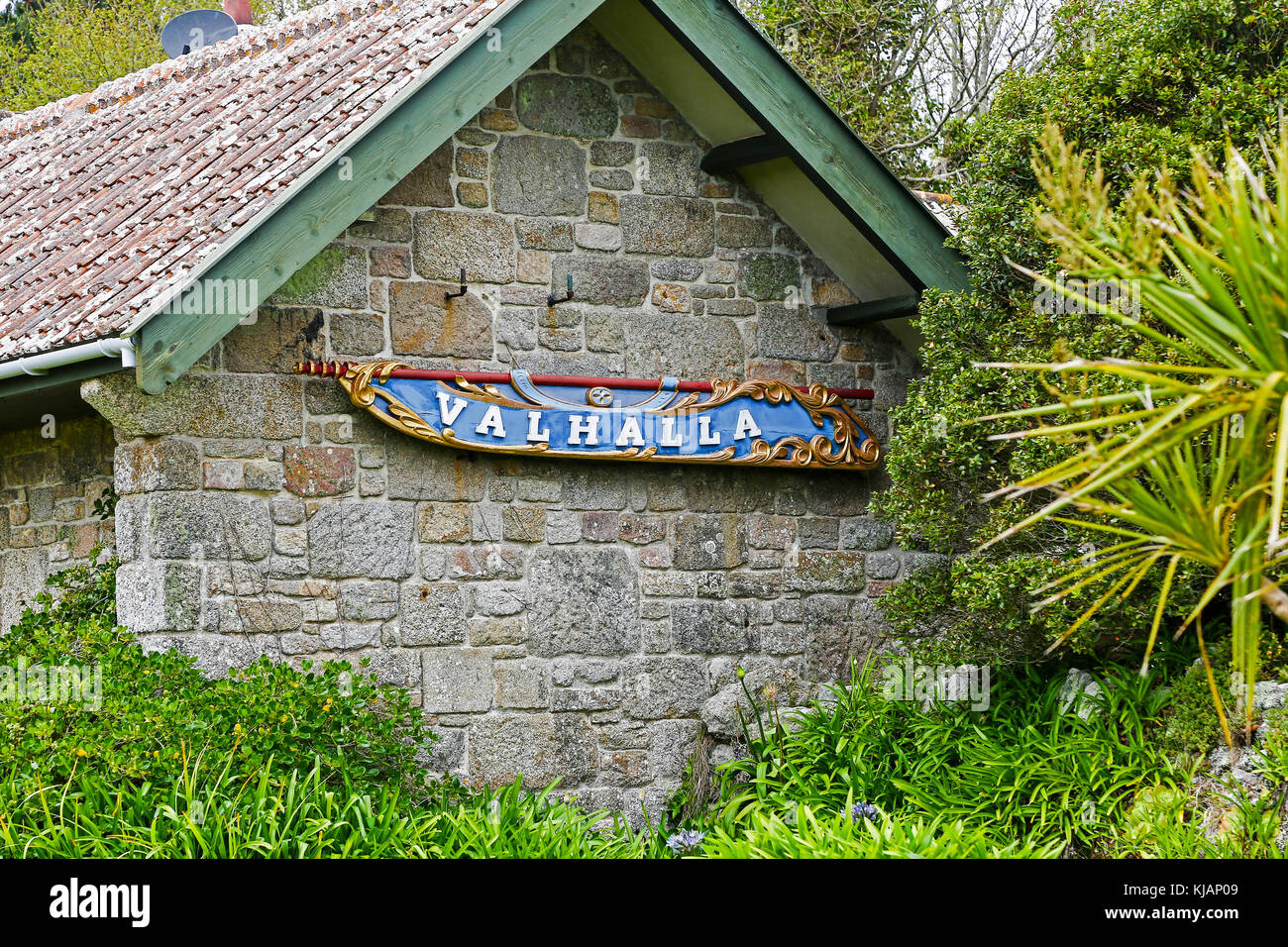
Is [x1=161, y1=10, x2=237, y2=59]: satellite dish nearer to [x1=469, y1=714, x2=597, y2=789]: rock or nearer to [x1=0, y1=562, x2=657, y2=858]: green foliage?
[x1=0, y1=562, x2=657, y2=858]: green foliage

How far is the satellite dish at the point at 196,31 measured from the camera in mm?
10992

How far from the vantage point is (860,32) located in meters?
15.2

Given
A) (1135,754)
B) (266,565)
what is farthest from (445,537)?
(1135,754)

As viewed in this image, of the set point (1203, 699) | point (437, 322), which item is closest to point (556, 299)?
point (437, 322)

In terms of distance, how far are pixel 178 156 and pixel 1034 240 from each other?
15.3 ft

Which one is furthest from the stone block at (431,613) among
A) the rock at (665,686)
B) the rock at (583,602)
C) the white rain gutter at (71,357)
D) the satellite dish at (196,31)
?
the satellite dish at (196,31)

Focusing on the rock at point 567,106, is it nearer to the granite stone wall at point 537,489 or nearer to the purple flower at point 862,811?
the granite stone wall at point 537,489

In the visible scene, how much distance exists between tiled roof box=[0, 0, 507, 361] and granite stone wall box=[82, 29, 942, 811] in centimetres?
47

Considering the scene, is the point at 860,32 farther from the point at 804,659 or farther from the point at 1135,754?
the point at 1135,754

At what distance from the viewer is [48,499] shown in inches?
296

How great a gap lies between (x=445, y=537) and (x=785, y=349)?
2281 millimetres

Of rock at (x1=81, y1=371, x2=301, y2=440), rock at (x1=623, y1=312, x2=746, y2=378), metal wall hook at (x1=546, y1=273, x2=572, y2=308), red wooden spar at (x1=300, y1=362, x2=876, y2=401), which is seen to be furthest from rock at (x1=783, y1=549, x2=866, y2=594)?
rock at (x1=81, y1=371, x2=301, y2=440)

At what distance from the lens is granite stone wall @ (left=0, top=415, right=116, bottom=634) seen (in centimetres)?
719

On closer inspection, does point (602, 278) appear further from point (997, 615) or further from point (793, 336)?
point (997, 615)
